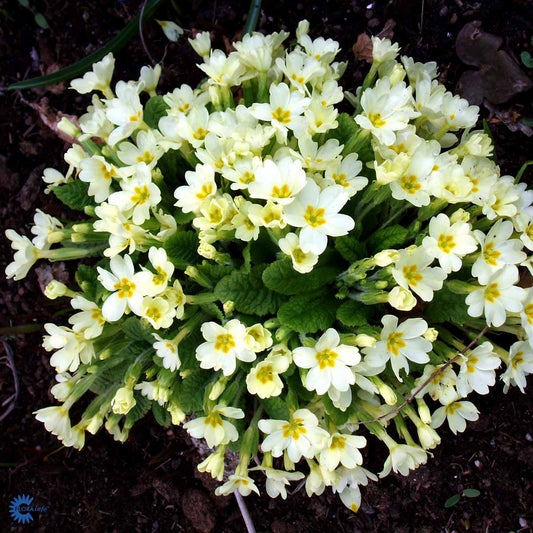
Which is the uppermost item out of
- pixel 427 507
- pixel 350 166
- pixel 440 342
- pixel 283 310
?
pixel 350 166

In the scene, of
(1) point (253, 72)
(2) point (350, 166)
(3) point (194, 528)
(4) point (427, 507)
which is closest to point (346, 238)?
(2) point (350, 166)

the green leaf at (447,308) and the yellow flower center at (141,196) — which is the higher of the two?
the yellow flower center at (141,196)

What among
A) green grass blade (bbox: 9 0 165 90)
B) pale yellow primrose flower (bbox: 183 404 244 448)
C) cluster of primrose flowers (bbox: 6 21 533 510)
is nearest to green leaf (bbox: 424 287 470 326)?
cluster of primrose flowers (bbox: 6 21 533 510)

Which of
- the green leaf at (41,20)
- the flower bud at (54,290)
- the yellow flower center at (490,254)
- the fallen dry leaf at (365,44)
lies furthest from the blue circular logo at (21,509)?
the fallen dry leaf at (365,44)

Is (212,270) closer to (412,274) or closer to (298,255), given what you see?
(298,255)

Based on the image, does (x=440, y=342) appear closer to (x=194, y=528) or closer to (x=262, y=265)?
(x=262, y=265)

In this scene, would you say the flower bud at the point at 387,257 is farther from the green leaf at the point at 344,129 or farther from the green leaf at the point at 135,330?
the green leaf at the point at 135,330
